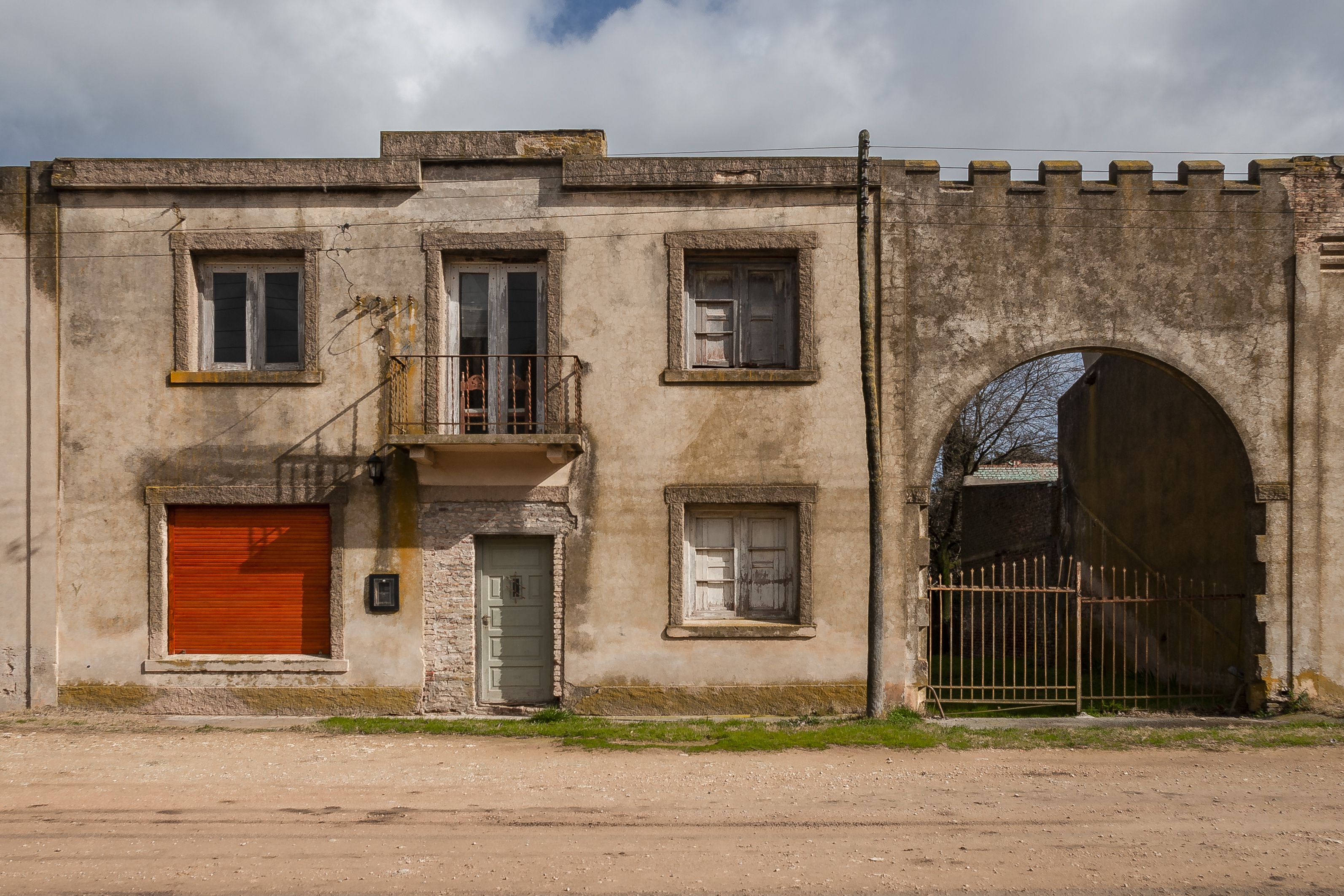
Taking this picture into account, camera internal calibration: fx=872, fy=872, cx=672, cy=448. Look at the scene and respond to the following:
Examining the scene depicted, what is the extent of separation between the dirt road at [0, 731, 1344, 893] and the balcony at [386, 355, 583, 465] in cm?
313

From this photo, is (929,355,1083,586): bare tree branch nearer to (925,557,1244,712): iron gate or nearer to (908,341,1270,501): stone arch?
(925,557,1244,712): iron gate

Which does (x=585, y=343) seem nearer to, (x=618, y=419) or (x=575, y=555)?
(x=618, y=419)

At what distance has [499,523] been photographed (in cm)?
1014

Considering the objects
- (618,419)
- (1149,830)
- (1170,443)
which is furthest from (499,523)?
(1170,443)

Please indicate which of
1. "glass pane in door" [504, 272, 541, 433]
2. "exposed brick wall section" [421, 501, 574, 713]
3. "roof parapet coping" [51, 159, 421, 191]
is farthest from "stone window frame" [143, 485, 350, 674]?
"roof parapet coping" [51, 159, 421, 191]

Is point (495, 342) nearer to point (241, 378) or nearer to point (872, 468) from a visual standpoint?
point (241, 378)

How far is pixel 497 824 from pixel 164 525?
246 inches

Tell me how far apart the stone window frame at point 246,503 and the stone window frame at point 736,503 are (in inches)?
148

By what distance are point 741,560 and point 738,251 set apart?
3657mm

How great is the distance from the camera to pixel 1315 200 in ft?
33.1

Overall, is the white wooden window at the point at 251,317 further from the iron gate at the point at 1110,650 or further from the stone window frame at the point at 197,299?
the iron gate at the point at 1110,650

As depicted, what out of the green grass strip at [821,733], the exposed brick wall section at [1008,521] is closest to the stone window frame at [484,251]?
the green grass strip at [821,733]

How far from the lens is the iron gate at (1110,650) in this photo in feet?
33.1

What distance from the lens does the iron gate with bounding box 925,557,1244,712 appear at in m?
10.1
